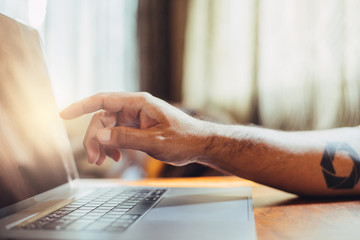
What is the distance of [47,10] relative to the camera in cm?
235

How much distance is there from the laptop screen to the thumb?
0.15m

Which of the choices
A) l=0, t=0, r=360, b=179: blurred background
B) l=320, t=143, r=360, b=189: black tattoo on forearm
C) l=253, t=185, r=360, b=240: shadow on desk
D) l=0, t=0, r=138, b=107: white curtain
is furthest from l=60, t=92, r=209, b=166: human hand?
l=0, t=0, r=138, b=107: white curtain

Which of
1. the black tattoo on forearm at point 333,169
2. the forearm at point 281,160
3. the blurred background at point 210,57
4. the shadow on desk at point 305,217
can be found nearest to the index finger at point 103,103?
the forearm at point 281,160

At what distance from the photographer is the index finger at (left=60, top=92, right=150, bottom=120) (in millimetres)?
704

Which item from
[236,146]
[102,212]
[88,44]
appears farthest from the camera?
[88,44]

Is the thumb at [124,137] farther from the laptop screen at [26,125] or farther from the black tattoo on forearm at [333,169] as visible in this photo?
the black tattoo on forearm at [333,169]

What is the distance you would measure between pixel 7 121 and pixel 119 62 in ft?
7.05

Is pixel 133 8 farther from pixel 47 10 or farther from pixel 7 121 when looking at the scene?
pixel 7 121

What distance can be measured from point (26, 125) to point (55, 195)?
0.16 meters

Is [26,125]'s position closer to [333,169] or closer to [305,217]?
[305,217]

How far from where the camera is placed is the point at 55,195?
0.72 meters

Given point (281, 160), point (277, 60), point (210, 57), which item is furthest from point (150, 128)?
point (210, 57)

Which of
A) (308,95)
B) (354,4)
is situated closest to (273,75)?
(308,95)

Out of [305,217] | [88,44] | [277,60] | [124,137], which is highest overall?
[88,44]
